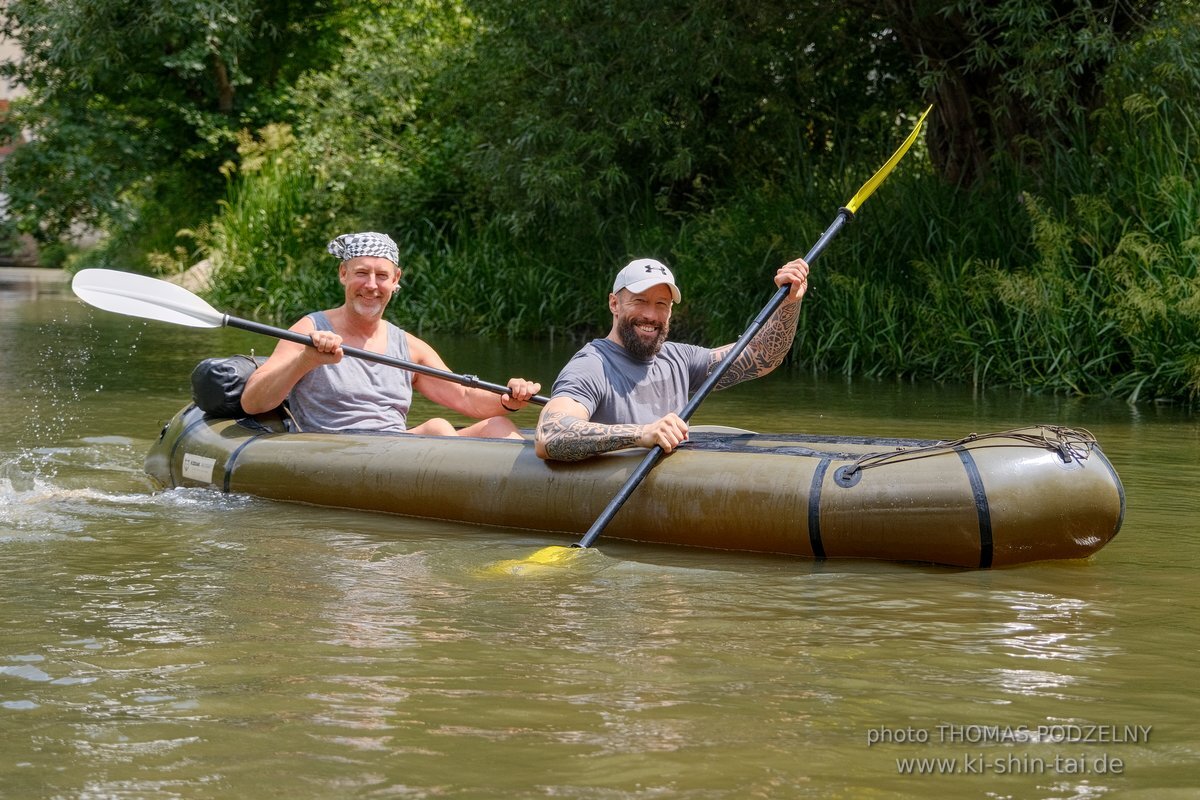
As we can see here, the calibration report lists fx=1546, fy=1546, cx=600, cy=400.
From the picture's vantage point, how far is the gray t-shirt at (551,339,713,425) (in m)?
5.18

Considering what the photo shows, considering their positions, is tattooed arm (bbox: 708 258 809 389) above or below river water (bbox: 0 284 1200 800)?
above

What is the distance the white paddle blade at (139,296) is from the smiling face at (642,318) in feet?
6.97

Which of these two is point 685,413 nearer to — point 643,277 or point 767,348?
point 643,277

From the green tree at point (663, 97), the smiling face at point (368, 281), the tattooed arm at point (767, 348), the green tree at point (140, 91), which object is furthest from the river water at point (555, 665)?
the green tree at point (140, 91)

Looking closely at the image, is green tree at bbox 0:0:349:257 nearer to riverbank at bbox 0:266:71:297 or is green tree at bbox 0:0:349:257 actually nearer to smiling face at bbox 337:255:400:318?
riverbank at bbox 0:266:71:297

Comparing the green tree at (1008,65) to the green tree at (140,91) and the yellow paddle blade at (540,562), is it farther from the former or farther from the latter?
the green tree at (140,91)

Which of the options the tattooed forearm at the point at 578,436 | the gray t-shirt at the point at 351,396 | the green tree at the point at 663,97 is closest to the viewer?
the tattooed forearm at the point at 578,436

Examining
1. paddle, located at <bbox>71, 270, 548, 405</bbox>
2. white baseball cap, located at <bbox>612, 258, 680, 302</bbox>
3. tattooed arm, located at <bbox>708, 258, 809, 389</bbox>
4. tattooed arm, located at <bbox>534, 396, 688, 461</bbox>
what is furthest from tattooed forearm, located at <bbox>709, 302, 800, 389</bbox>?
paddle, located at <bbox>71, 270, 548, 405</bbox>

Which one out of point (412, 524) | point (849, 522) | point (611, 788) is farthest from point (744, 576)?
point (611, 788)

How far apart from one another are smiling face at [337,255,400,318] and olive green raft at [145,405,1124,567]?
19.9 inches

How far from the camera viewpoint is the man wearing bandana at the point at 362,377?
5848 millimetres

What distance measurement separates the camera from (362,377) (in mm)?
6176

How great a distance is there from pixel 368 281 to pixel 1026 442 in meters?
2.55

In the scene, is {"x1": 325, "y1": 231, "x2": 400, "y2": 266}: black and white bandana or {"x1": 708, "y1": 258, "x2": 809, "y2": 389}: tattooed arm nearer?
{"x1": 708, "y1": 258, "x2": 809, "y2": 389}: tattooed arm
